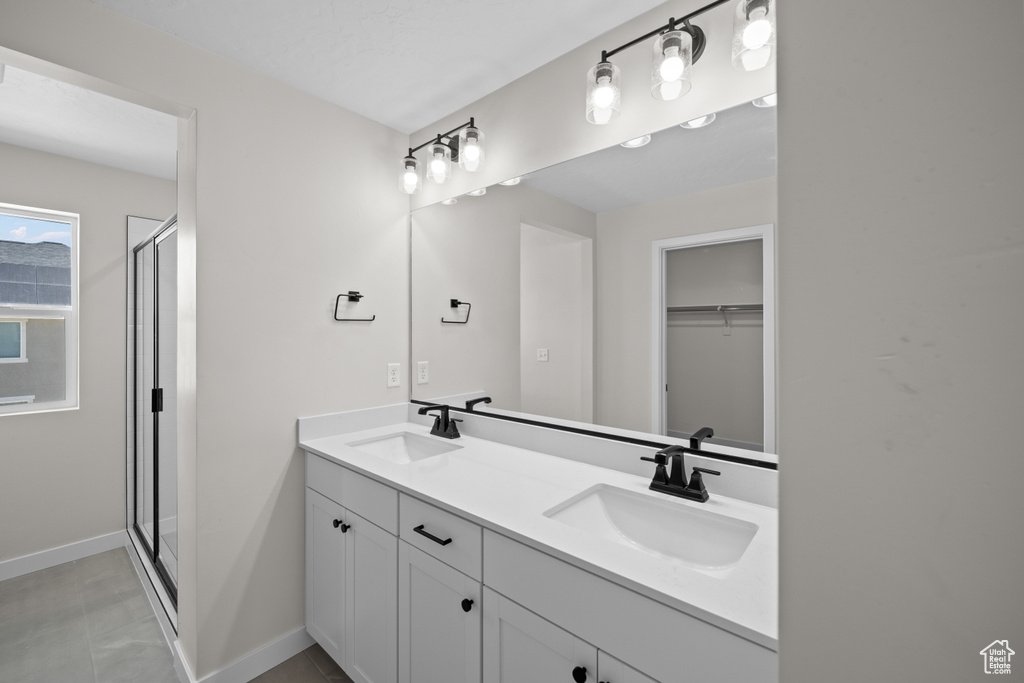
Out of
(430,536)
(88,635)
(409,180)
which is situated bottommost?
(88,635)

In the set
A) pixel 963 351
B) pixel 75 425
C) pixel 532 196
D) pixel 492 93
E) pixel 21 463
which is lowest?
pixel 21 463

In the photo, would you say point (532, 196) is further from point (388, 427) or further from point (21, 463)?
point (21, 463)

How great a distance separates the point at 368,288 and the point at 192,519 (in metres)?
1.15

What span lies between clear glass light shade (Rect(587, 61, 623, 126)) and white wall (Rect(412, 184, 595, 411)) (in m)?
0.32

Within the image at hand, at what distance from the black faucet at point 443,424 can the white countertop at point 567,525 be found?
5 cm

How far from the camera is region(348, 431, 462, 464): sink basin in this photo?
1848 millimetres

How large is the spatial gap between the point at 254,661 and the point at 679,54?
262 centimetres

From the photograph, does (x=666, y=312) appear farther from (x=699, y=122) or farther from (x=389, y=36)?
(x=389, y=36)

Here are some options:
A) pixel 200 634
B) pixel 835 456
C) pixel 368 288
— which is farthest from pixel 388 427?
pixel 835 456

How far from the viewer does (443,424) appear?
1929 mm

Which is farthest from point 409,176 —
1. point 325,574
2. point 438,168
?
point 325,574

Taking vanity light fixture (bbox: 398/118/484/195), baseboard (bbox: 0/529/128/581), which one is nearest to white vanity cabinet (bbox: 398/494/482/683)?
vanity light fixture (bbox: 398/118/484/195)

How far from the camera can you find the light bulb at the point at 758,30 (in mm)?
1062

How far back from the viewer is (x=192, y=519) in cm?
162
